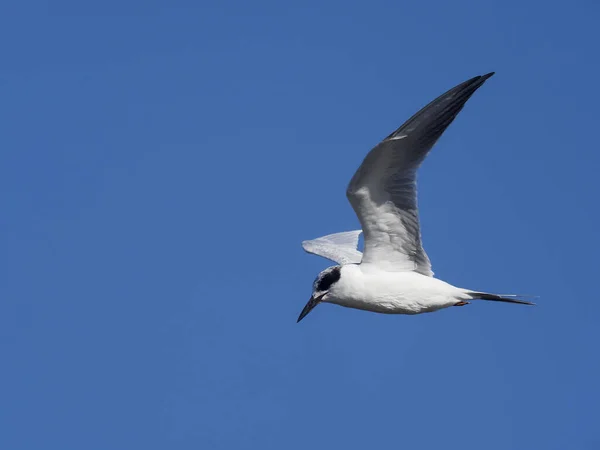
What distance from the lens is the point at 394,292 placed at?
11.4 meters

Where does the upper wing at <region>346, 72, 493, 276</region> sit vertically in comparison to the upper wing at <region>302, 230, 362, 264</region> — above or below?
below

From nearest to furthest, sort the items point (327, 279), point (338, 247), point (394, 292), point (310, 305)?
point (394, 292) < point (327, 279) < point (310, 305) < point (338, 247)

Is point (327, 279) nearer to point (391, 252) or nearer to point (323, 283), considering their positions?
point (323, 283)

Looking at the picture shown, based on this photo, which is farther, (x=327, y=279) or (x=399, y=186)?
(x=327, y=279)

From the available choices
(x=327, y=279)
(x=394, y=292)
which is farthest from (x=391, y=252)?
(x=327, y=279)

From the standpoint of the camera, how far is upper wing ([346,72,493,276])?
1017cm

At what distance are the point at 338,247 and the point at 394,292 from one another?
3390 millimetres

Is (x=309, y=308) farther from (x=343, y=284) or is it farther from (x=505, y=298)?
(x=505, y=298)

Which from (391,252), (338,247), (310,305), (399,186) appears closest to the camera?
(399,186)

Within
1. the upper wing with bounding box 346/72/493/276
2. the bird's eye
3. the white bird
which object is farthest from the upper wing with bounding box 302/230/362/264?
the upper wing with bounding box 346/72/493/276

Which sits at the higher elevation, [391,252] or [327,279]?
[391,252]

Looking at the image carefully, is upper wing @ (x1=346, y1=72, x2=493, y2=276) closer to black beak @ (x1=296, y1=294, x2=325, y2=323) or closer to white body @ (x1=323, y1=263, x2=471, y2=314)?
white body @ (x1=323, y1=263, x2=471, y2=314)

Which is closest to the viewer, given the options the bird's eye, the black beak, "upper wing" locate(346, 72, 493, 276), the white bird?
"upper wing" locate(346, 72, 493, 276)

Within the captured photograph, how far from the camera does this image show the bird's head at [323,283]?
1170 cm
